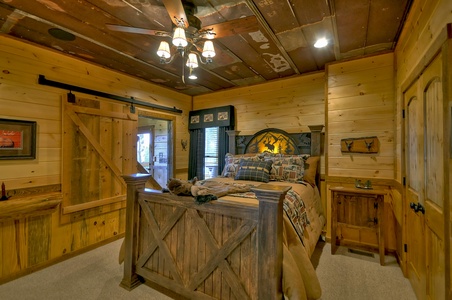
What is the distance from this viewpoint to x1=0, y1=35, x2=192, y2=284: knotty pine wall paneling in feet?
7.66

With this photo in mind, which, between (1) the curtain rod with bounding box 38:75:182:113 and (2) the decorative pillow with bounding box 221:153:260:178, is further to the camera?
(2) the decorative pillow with bounding box 221:153:260:178

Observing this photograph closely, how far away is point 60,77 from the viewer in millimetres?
2777

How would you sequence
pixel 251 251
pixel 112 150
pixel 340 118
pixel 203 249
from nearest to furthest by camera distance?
1. pixel 251 251
2. pixel 203 249
3. pixel 340 118
4. pixel 112 150

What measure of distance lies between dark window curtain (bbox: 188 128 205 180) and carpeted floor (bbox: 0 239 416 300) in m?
2.23

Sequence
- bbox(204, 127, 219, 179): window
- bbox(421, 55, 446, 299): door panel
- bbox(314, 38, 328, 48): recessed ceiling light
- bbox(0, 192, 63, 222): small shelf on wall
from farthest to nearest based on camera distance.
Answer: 1. bbox(204, 127, 219, 179): window
2. bbox(314, 38, 328, 48): recessed ceiling light
3. bbox(0, 192, 63, 222): small shelf on wall
4. bbox(421, 55, 446, 299): door panel

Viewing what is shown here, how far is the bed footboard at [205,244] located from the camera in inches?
56.2

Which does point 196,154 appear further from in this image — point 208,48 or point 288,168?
point 208,48

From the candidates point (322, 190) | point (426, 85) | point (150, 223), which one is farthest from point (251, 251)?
point (322, 190)

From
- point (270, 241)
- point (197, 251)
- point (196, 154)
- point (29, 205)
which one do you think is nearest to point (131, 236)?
point (197, 251)

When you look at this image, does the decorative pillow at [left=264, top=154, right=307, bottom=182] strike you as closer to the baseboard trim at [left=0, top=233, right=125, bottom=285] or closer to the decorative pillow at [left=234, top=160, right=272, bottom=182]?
the decorative pillow at [left=234, top=160, right=272, bottom=182]

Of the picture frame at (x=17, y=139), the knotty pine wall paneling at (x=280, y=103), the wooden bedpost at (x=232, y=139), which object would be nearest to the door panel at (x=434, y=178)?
the knotty pine wall paneling at (x=280, y=103)

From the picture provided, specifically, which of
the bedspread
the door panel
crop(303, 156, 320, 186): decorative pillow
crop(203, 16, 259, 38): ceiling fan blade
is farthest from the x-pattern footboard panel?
crop(303, 156, 320, 186): decorative pillow

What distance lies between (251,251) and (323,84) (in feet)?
9.75

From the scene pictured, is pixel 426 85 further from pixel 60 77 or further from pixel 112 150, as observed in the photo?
pixel 60 77
